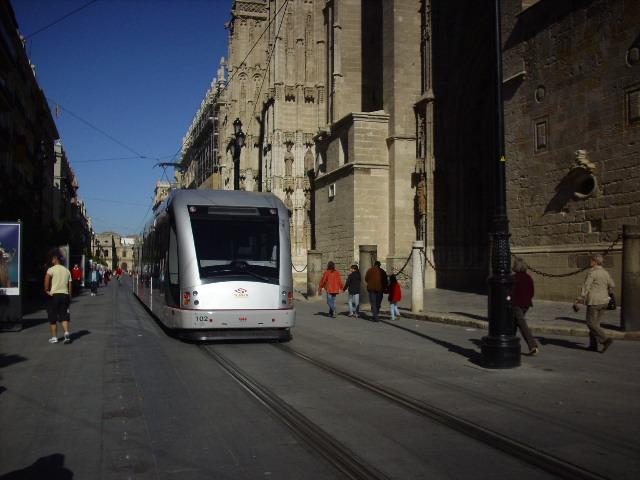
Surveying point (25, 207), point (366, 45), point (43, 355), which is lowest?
point (43, 355)

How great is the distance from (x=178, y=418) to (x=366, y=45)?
34.8 m

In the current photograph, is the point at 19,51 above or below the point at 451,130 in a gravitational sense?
above

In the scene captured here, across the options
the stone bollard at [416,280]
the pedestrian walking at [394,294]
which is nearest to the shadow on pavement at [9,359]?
the pedestrian walking at [394,294]

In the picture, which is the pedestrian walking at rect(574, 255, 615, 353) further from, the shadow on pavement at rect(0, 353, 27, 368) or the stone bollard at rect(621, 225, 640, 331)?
the shadow on pavement at rect(0, 353, 27, 368)

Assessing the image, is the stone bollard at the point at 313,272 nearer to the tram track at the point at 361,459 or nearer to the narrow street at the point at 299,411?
the narrow street at the point at 299,411

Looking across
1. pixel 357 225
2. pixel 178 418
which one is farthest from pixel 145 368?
pixel 357 225

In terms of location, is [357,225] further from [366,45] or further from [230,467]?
[230,467]

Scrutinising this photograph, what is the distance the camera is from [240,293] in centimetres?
1159

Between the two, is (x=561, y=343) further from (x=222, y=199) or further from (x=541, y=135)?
(x=541, y=135)

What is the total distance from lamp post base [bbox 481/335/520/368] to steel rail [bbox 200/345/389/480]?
349 centimetres

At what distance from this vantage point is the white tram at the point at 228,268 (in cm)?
1150

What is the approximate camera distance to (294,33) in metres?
49.4

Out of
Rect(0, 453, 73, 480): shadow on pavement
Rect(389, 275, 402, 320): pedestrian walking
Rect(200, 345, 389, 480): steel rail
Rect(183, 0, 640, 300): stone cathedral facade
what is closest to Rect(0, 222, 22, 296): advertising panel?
Rect(200, 345, 389, 480): steel rail

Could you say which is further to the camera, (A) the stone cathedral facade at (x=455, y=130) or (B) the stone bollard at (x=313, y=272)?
(B) the stone bollard at (x=313, y=272)
